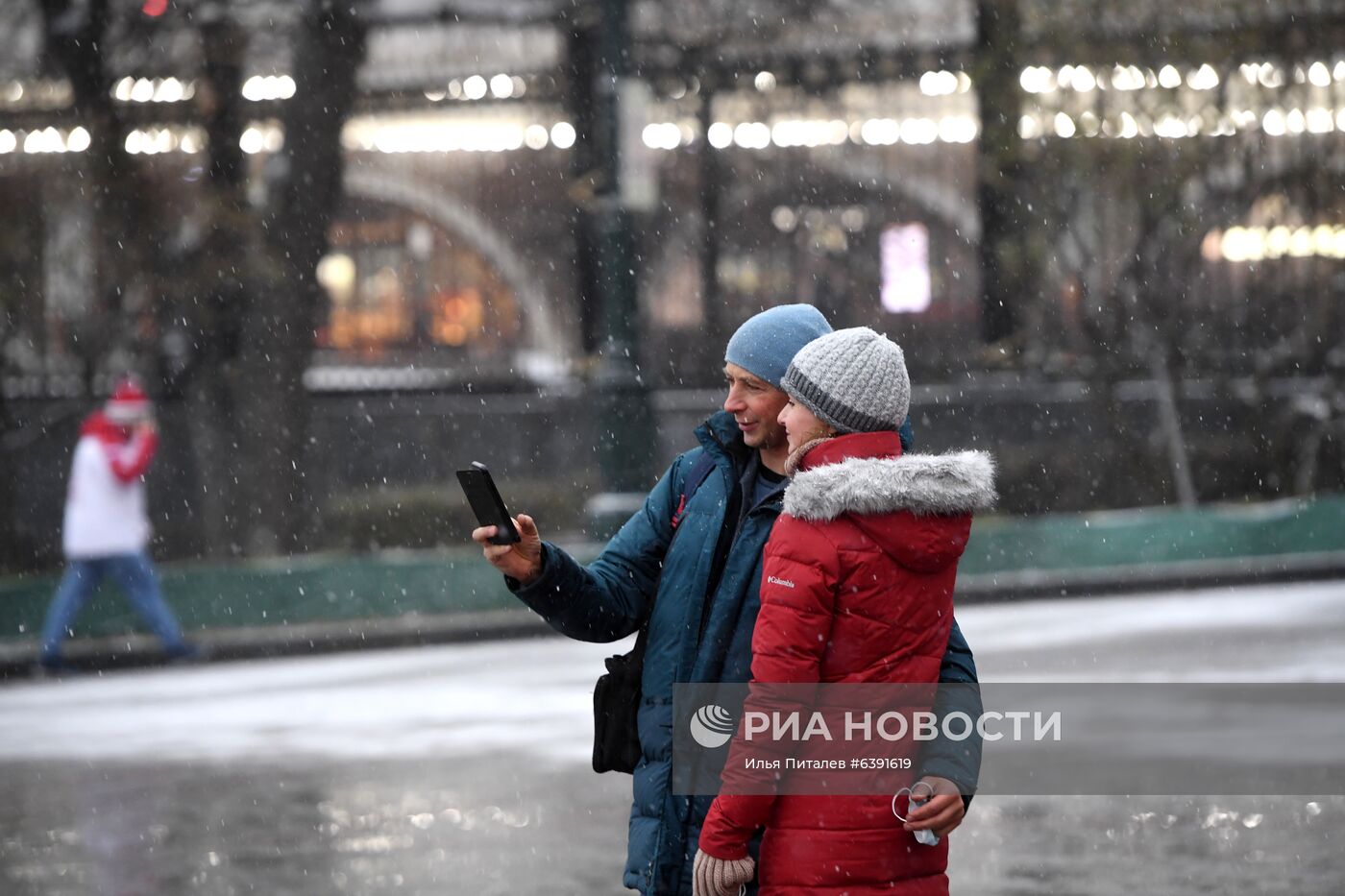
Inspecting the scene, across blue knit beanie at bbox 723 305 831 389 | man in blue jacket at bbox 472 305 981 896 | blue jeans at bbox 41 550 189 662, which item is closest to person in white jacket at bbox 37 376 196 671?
blue jeans at bbox 41 550 189 662

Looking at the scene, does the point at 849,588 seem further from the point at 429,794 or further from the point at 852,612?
the point at 429,794

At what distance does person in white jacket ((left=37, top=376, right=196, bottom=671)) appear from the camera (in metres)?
12.0

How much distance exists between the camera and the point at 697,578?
3.58 meters

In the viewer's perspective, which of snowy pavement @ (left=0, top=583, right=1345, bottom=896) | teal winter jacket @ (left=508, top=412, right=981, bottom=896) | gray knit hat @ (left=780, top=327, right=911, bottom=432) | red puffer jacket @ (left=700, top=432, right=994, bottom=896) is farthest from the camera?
snowy pavement @ (left=0, top=583, right=1345, bottom=896)

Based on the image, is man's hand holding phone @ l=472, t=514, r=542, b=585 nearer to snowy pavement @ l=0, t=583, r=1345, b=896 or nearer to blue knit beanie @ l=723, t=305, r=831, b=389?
blue knit beanie @ l=723, t=305, r=831, b=389

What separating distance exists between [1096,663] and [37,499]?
37.2ft

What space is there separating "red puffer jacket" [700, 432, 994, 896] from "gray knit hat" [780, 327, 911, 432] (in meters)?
0.04

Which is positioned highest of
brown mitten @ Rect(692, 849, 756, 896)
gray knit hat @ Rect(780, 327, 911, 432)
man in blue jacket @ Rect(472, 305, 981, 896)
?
gray knit hat @ Rect(780, 327, 911, 432)

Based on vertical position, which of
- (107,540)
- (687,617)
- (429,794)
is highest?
(687,617)

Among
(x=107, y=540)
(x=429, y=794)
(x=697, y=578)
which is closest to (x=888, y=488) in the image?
(x=697, y=578)

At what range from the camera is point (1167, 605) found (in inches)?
552

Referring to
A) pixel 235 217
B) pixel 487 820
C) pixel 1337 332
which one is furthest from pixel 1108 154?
pixel 487 820

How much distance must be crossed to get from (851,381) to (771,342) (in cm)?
35

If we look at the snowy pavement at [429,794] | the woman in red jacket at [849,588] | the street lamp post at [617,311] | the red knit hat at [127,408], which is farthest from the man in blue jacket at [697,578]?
the street lamp post at [617,311]
